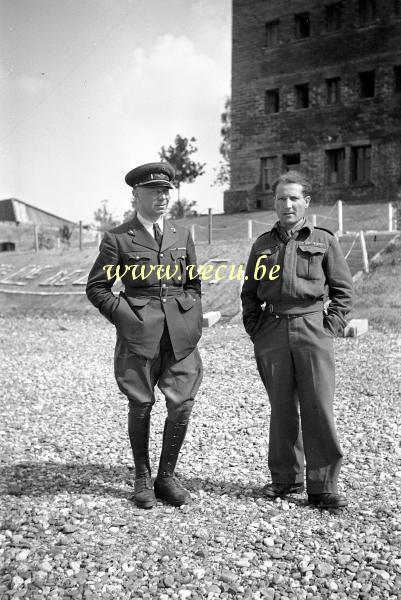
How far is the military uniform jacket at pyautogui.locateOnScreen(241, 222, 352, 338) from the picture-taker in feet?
13.7

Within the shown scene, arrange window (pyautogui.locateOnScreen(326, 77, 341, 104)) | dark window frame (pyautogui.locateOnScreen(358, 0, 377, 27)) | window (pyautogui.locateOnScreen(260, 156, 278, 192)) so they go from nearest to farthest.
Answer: dark window frame (pyautogui.locateOnScreen(358, 0, 377, 27)), window (pyautogui.locateOnScreen(326, 77, 341, 104)), window (pyautogui.locateOnScreen(260, 156, 278, 192))

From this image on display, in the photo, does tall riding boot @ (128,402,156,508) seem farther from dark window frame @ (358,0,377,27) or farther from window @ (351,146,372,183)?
dark window frame @ (358,0,377,27)

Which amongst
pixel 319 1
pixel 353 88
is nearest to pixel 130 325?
pixel 353 88

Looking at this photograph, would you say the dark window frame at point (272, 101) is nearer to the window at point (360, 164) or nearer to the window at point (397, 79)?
the window at point (360, 164)

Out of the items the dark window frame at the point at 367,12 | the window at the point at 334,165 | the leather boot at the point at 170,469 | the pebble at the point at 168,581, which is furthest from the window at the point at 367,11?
the pebble at the point at 168,581

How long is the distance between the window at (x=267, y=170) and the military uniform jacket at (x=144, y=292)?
2599cm

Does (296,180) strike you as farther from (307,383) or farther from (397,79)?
(397,79)

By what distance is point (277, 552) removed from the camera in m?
3.54

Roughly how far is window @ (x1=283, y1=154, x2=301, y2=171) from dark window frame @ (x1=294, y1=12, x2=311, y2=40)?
17.2ft

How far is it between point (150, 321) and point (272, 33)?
28717 millimetres

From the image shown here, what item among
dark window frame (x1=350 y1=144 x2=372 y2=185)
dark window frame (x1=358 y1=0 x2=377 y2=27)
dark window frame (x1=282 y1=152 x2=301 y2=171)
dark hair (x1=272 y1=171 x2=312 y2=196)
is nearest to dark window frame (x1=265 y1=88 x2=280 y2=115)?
dark window frame (x1=282 y1=152 x2=301 y2=171)

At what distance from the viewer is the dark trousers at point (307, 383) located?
4.18 metres

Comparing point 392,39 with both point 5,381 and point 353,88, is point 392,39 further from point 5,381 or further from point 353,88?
point 5,381

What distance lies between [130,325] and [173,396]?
21.9 inches
